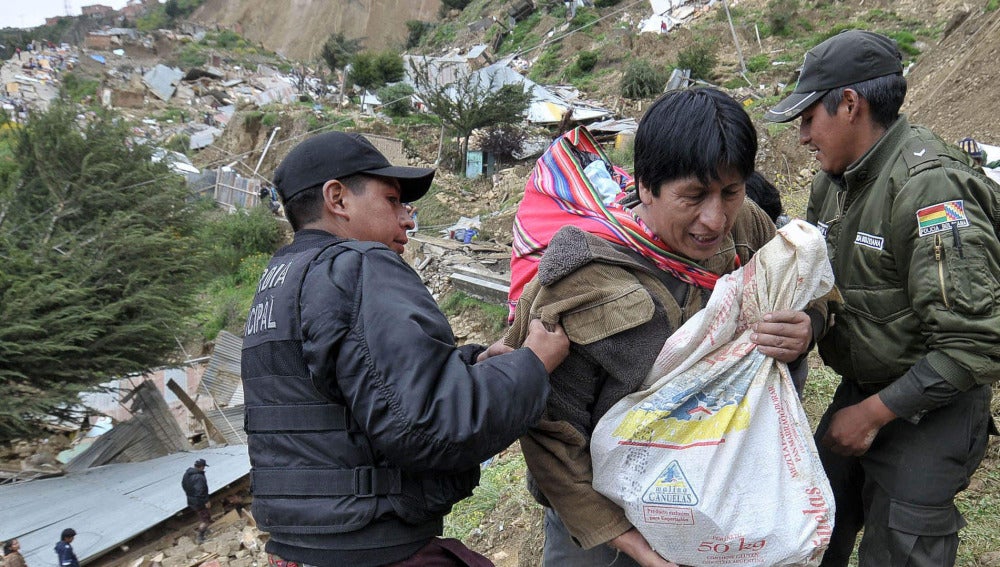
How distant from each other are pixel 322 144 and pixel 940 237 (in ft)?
4.86

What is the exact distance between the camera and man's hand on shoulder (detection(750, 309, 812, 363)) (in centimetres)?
131

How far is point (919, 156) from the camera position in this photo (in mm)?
1678

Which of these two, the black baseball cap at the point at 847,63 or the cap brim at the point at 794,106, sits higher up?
the black baseball cap at the point at 847,63

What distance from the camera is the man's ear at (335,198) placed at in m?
1.63

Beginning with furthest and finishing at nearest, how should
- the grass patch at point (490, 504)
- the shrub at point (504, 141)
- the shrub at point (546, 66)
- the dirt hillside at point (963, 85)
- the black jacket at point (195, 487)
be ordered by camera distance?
the shrub at point (546, 66), the shrub at point (504, 141), the black jacket at point (195, 487), the dirt hillside at point (963, 85), the grass patch at point (490, 504)

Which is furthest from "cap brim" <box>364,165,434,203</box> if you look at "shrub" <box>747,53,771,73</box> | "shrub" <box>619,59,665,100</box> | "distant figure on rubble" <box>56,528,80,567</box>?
"shrub" <box>619,59,665,100</box>

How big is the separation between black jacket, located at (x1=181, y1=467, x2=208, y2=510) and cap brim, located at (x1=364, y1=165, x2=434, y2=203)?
25.2 ft

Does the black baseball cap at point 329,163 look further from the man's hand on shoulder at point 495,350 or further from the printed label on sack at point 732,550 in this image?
the printed label on sack at point 732,550

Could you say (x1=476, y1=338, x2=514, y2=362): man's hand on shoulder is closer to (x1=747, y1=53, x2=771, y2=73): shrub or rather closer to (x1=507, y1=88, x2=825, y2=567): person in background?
(x1=507, y1=88, x2=825, y2=567): person in background

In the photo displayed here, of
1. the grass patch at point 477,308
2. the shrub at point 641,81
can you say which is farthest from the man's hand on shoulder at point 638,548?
the shrub at point 641,81

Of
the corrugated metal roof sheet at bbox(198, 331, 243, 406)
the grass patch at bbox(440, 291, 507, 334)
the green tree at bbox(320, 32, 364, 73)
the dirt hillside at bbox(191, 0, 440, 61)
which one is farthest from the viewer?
the dirt hillside at bbox(191, 0, 440, 61)

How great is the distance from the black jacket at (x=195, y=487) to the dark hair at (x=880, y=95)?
8357mm

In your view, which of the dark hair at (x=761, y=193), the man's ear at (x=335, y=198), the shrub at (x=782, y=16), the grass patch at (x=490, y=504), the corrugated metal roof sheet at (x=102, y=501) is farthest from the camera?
the shrub at (x=782, y=16)

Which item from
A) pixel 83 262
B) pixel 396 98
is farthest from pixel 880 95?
pixel 396 98
